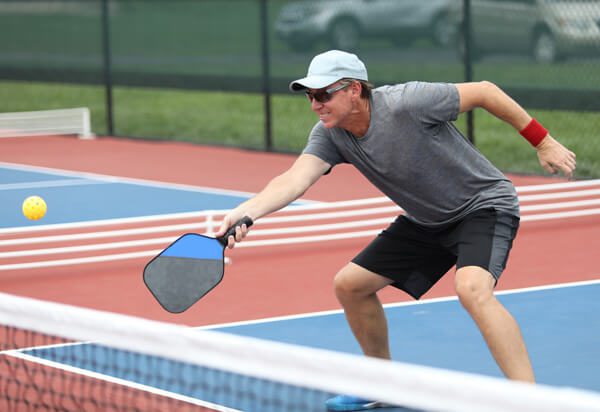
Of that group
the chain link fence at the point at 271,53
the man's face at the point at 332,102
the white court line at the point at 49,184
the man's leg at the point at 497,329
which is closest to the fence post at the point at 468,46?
the chain link fence at the point at 271,53

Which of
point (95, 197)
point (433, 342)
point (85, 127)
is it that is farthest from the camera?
point (85, 127)

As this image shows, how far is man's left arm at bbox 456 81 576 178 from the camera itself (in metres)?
5.09

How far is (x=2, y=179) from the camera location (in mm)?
13648

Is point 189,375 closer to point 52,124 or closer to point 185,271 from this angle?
point 185,271

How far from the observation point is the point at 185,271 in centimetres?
492

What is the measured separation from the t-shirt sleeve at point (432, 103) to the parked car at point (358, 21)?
10.9 meters

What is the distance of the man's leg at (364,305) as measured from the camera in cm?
547

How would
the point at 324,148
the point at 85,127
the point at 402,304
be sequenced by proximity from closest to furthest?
the point at 324,148, the point at 402,304, the point at 85,127

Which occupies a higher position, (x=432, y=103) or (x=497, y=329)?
(x=432, y=103)

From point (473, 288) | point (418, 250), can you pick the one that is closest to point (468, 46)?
point (418, 250)

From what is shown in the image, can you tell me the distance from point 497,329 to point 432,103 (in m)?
0.86

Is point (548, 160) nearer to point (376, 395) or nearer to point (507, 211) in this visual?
point (507, 211)

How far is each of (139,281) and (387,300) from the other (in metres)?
1.61

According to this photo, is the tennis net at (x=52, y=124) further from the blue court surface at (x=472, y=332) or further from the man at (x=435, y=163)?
the man at (x=435, y=163)
